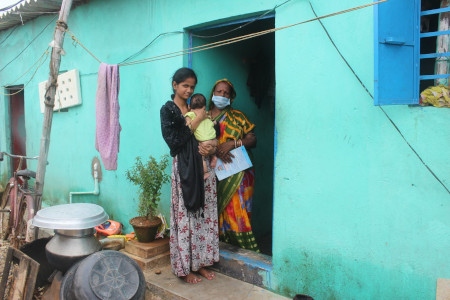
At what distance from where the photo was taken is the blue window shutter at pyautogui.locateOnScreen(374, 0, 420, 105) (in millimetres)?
2217

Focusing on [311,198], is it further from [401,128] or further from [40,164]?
[40,164]

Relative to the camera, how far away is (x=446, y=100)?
8.02ft

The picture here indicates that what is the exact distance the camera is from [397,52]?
2348 millimetres

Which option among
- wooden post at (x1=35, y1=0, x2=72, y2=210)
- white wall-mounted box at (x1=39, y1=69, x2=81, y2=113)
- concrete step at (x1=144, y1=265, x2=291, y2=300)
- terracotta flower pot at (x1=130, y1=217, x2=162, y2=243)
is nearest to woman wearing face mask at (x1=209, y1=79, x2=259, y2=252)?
concrete step at (x1=144, y1=265, x2=291, y2=300)

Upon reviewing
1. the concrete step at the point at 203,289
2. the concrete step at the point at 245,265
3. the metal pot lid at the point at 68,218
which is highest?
the metal pot lid at the point at 68,218

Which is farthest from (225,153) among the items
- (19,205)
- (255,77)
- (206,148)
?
(19,205)

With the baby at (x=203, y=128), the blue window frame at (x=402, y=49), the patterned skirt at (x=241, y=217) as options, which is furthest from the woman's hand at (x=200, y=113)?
the blue window frame at (x=402, y=49)

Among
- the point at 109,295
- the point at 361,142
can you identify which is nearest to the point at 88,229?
the point at 109,295

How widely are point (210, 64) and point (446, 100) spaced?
2.50 meters

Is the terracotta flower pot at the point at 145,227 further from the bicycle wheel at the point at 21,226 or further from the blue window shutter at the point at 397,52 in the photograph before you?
the blue window shutter at the point at 397,52

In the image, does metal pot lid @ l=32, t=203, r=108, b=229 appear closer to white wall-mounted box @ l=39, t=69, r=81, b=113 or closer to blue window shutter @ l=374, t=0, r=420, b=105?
blue window shutter @ l=374, t=0, r=420, b=105

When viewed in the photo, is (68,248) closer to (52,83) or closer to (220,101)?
(52,83)

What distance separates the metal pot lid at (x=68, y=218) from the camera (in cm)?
324

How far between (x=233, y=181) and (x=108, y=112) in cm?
148
